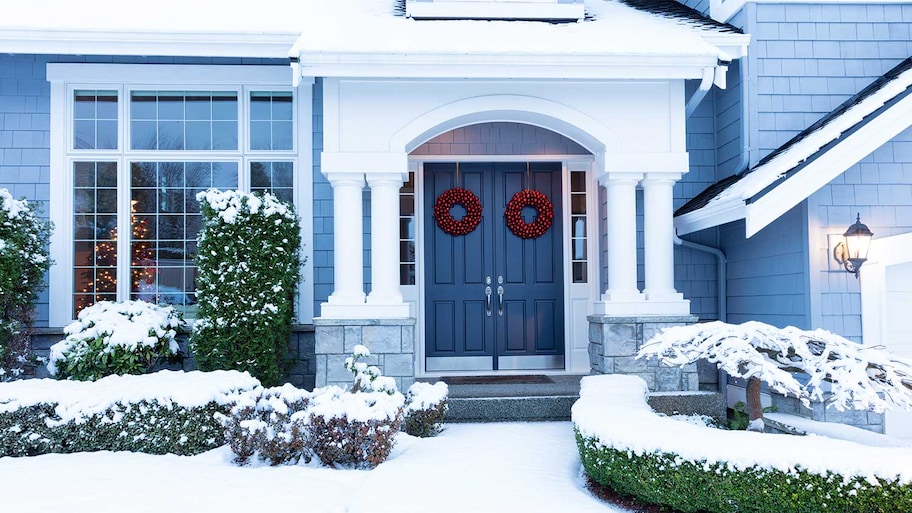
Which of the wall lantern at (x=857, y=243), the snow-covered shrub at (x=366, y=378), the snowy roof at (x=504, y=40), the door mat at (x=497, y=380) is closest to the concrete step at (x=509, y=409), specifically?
the door mat at (x=497, y=380)

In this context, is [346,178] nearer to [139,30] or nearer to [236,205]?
[236,205]

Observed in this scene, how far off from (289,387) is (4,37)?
425 centimetres

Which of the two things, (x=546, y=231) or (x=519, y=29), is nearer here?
(x=519, y=29)

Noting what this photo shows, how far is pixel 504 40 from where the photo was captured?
6227mm

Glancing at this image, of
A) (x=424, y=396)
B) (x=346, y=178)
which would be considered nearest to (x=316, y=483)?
(x=424, y=396)

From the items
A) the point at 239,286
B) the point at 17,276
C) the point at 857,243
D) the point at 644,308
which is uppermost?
the point at 857,243

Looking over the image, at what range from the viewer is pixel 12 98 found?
278 inches

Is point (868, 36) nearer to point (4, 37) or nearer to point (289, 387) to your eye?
point (289, 387)

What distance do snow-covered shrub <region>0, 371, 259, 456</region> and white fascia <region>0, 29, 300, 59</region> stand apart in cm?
323

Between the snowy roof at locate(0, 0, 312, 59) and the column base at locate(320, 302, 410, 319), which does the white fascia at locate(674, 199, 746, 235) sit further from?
the snowy roof at locate(0, 0, 312, 59)

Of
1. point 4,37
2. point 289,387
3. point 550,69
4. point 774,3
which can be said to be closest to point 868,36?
point 774,3

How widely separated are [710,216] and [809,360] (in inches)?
90.4

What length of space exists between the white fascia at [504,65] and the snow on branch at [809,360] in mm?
2537

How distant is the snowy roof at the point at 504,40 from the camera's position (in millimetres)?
5926
